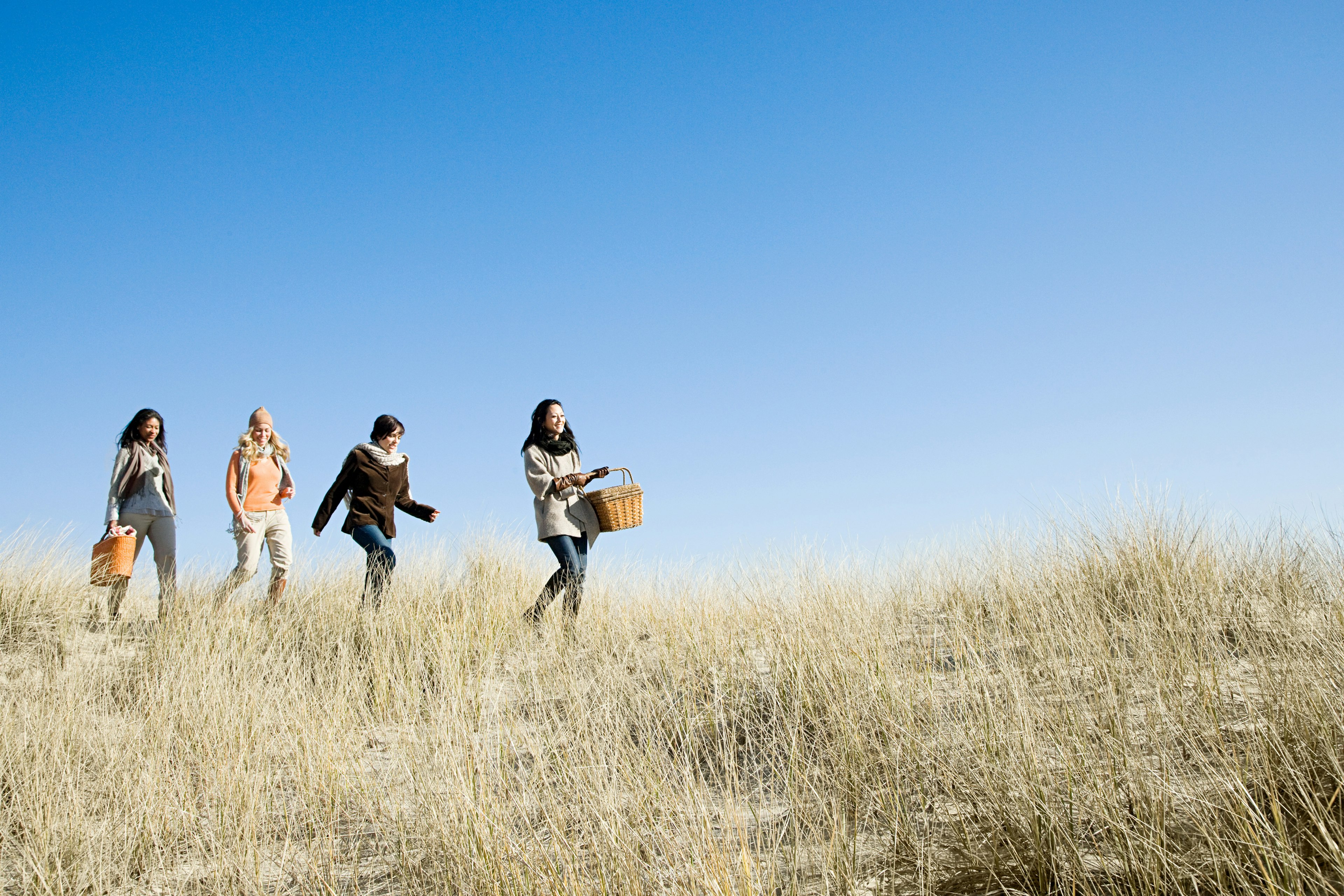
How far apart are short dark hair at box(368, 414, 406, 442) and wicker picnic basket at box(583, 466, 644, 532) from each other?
80.9 inches

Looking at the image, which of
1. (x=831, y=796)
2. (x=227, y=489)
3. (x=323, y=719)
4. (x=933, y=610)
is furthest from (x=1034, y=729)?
(x=227, y=489)

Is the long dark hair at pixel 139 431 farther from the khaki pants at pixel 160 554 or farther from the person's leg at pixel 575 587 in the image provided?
the person's leg at pixel 575 587

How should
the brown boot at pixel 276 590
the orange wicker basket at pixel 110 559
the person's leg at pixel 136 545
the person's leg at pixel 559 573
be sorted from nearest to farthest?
the person's leg at pixel 559 573
the orange wicker basket at pixel 110 559
the person's leg at pixel 136 545
the brown boot at pixel 276 590

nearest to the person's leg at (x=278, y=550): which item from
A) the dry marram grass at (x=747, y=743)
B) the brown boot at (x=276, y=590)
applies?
the brown boot at (x=276, y=590)

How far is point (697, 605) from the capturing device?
21.2ft

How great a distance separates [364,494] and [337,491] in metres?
0.26

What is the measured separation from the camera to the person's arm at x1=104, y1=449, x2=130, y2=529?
21.7 feet

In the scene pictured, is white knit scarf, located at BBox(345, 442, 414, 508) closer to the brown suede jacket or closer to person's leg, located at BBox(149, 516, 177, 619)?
the brown suede jacket

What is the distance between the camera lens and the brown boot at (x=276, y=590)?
7.12 metres

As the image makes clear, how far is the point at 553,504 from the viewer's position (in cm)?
627

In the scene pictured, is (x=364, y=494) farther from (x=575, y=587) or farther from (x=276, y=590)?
(x=575, y=587)

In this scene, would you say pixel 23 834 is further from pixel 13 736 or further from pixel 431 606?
pixel 431 606

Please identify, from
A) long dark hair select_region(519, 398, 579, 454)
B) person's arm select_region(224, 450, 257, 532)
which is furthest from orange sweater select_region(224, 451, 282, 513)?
long dark hair select_region(519, 398, 579, 454)

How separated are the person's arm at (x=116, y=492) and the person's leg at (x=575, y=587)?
12.5 ft
